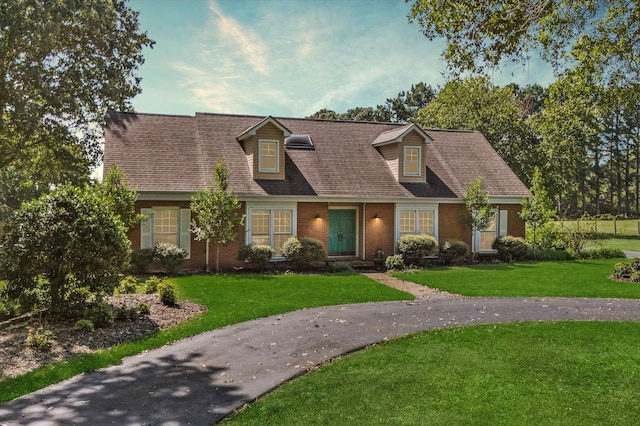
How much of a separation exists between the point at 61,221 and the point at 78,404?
5020mm

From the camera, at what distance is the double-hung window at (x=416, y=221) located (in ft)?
71.7

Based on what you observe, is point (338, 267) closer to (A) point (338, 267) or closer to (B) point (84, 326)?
(A) point (338, 267)

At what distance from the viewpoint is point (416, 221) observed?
867 inches

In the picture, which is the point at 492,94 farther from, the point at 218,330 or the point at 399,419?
the point at 399,419

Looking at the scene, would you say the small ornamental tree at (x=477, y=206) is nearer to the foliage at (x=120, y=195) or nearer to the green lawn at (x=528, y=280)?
the green lawn at (x=528, y=280)

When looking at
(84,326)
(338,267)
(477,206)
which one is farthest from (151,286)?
(477,206)

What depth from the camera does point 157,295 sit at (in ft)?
42.1

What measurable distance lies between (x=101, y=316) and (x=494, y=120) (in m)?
35.4

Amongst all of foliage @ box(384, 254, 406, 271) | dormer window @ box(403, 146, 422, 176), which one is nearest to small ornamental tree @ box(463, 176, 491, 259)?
dormer window @ box(403, 146, 422, 176)

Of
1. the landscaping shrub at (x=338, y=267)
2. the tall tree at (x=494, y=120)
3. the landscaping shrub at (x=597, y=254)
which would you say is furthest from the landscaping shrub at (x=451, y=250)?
the tall tree at (x=494, y=120)

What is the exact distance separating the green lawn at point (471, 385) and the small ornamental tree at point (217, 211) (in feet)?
34.0

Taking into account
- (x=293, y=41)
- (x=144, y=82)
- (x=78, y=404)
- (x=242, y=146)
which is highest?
(x=144, y=82)

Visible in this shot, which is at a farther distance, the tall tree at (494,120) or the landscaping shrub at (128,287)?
the tall tree at (494,120)

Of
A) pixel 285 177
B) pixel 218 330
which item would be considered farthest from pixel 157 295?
pixel 285 177
